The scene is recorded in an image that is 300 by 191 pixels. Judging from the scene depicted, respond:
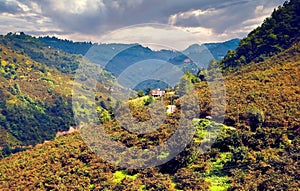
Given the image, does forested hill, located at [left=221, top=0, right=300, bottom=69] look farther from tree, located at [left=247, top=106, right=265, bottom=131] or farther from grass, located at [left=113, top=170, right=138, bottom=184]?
grass, located at [left=113, top=170, right=138, bottom=184]

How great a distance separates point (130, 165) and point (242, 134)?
6115 millimetres

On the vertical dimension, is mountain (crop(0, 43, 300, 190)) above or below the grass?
above

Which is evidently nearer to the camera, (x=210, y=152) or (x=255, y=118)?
(x=210, y=152)

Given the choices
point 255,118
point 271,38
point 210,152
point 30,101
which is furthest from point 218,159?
point 30,101

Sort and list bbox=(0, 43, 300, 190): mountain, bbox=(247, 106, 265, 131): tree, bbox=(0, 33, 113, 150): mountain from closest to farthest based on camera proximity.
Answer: bbox=(0, 43, 300, 190): mountain
bbox=(247, 106, 265, 131): tree
bbox=(0, 33, 113, 150): mountain

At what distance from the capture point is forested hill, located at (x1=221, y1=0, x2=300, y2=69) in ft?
122

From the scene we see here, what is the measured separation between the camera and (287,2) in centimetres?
4319

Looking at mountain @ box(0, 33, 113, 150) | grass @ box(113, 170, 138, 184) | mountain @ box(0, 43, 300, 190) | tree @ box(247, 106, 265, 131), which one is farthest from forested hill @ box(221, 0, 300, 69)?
mountain @ box(0, 33, 113, 150)

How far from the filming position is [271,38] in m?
38.5

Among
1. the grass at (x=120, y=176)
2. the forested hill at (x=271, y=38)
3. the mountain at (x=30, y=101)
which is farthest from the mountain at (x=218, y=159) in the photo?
the mountain at (x=30, y=101)

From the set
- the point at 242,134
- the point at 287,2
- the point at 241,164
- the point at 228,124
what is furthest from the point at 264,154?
the point at 287,2

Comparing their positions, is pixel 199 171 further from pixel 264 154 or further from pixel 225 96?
pixel 225 96

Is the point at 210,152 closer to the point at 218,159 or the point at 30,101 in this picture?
the point at 218,159

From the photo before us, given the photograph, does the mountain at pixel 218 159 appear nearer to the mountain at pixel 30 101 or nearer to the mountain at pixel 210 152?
the mountain at pixel 210 152
